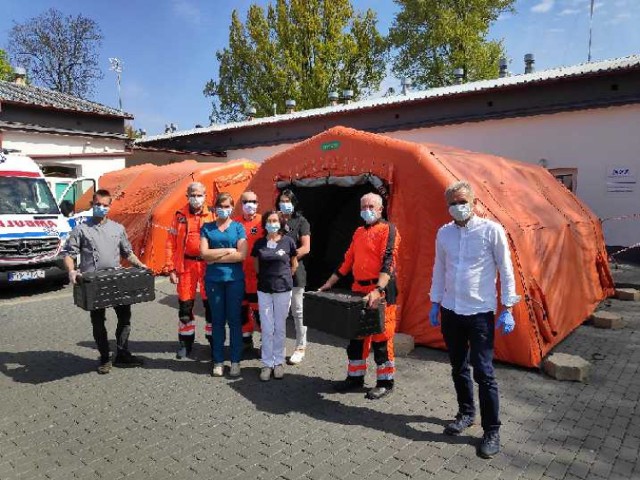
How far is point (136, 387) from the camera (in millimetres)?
4883

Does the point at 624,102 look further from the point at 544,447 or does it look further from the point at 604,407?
the point at 544,447

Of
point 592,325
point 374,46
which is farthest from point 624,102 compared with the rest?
point 374,46

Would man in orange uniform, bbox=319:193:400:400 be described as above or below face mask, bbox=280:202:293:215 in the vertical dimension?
below

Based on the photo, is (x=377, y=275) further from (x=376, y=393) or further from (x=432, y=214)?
(x=432, y=214)

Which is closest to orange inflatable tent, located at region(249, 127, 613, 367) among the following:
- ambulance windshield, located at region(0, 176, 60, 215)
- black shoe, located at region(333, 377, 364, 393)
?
black shoe, located at region(333, 377, 364, 393)

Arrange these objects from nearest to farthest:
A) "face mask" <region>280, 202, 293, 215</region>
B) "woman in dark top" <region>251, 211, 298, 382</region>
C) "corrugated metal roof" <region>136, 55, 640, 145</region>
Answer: "woman in dark top" <region>251, 211, 298, 382</region> → "face mask" <region>280, 202, 293, 215</region> → "corrugated metal roof" <region>136, 55, 640, 145</region>

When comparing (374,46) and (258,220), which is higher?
(374,46)

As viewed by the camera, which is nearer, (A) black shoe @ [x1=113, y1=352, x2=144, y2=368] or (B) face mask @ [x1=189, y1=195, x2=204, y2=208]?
(A) black shoe @ [x1=113, y1=352, x2=144, y2=368]

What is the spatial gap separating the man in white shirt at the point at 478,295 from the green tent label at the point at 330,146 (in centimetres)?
329

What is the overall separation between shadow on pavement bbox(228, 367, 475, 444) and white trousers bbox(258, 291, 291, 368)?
0.88 ft

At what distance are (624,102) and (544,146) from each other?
2.08m

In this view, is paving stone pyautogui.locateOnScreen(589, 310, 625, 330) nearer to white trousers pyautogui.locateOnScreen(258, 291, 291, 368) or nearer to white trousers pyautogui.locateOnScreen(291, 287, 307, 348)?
white trousers pyautogui.locateOnScreen(291, 287, 307, 348)

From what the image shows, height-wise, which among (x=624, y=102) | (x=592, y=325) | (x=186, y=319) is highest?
(x=624, y=102)

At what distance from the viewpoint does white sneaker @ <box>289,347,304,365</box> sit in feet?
18.0
